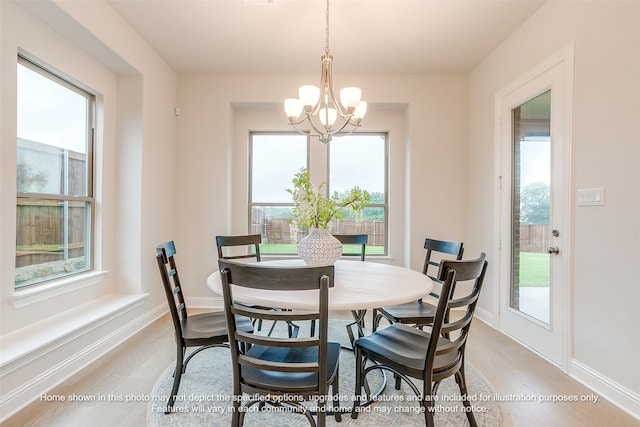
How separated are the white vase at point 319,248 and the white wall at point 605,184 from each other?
169cm

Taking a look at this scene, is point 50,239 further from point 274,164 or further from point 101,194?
point 274,164

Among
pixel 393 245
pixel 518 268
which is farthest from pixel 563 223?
pixel 393 245

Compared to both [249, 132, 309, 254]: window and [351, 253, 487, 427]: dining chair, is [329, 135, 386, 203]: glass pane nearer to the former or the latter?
[249, 132, 309, 254]: window

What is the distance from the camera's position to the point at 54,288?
2.27m

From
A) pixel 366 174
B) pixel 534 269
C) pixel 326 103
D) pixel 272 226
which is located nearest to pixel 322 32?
pixel 326 103

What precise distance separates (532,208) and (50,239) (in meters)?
3.90

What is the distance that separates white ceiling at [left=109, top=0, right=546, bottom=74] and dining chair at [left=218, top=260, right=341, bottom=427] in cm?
222

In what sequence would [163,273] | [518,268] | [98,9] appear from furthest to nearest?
[518,268]
[98,9]
[163,273]

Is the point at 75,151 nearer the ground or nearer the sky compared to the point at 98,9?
nearer the ground

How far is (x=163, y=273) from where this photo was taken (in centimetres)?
176

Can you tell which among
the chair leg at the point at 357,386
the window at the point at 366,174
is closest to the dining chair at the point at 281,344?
the chair leg at the point at 357,386

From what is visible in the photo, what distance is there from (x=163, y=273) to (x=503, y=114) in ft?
10.6

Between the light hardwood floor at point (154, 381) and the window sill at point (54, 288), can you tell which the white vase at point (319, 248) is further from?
the window sill at point (54, 288)

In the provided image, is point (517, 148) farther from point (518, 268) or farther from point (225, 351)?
point (225, 351)
